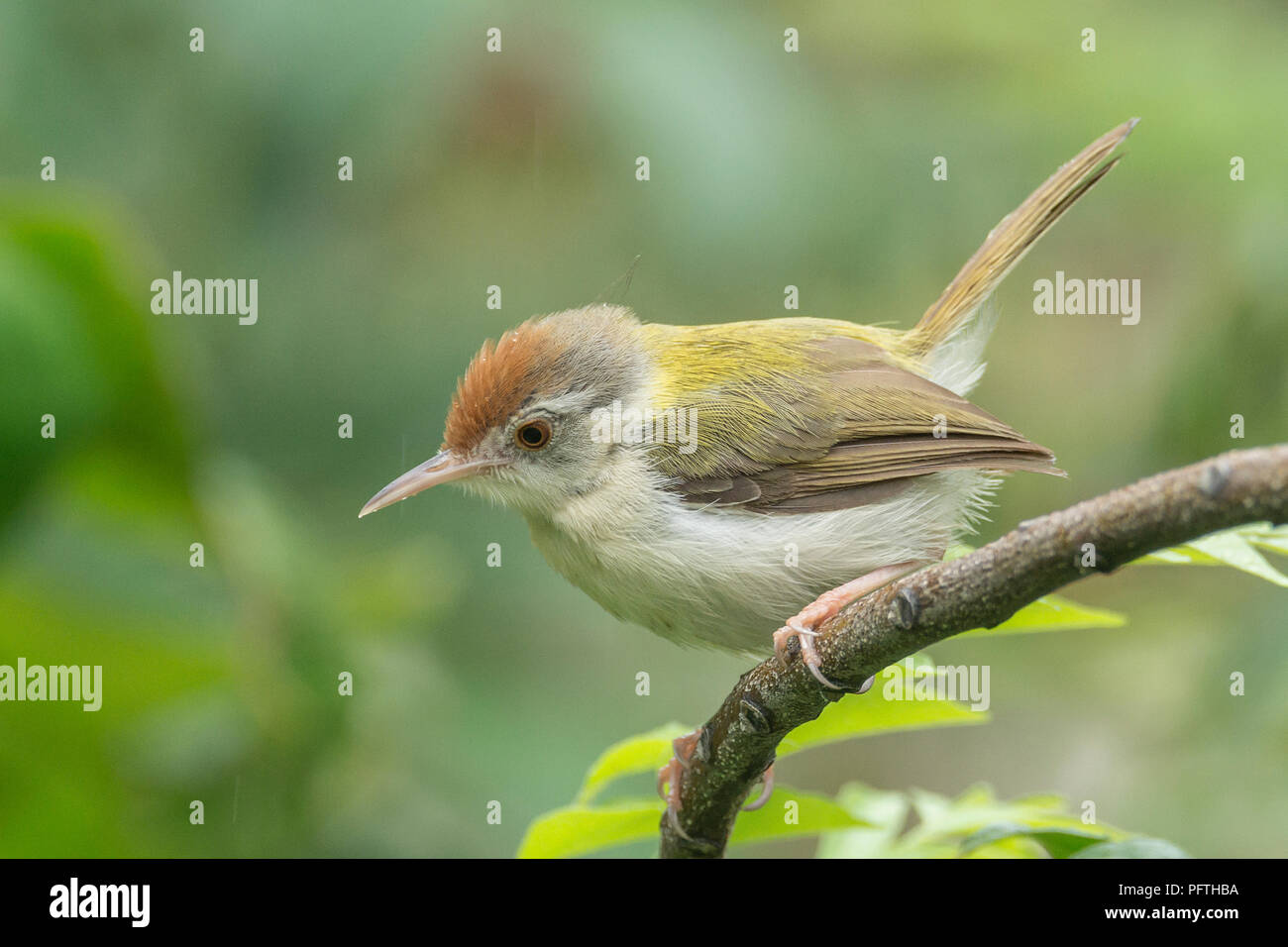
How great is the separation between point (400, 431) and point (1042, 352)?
307 centimetres

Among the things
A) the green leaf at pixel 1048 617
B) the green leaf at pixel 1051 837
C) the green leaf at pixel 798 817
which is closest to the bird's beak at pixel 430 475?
the green leaf at pixel 798 817

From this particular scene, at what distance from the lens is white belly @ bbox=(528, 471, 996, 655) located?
314 cm

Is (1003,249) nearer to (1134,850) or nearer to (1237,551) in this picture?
(1237,551)

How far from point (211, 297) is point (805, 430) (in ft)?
7.13

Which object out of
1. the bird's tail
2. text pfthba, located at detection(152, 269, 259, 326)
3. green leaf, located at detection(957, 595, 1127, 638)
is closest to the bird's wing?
the bird's tail

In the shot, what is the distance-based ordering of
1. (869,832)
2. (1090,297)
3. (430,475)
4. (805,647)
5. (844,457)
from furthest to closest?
1. (1090,297)
2. (430,475)
3. (844,457)
4. (869,832)
5. (805,647)

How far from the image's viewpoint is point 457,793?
4.10 meters

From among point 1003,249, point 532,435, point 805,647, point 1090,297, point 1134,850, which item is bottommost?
point 1134,850

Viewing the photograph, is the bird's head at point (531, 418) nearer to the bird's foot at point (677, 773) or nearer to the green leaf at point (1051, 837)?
the bird's foot at point (677, 773)

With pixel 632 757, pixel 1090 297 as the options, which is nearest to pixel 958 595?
pixel 632 757

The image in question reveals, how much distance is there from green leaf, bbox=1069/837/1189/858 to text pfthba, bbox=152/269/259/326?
3.34 metres

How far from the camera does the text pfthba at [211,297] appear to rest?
4266 mm

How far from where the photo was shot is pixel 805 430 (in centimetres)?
338

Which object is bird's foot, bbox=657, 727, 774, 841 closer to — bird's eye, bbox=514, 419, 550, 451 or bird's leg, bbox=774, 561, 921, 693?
bird's leg, bbox=774, 561, 921, 693
